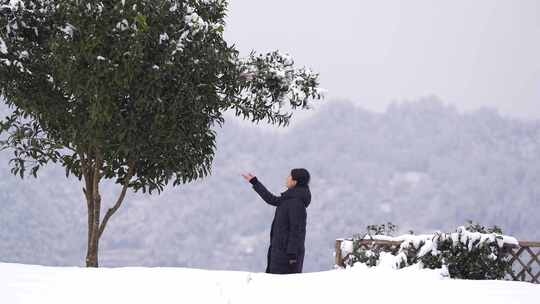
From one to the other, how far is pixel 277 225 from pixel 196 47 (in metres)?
3.66

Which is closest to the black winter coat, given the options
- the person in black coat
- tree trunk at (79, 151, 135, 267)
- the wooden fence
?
the person in black coat

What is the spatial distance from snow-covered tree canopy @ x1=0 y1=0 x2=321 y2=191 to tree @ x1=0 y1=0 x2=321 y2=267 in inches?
0.7

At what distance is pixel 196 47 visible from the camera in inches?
430

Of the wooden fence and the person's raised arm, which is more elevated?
the wooden fence

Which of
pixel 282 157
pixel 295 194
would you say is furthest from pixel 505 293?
pixel 282 157

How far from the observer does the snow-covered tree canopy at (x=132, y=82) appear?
→ 1055 centimetres

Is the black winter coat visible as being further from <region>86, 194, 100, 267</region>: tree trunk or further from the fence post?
the fence post

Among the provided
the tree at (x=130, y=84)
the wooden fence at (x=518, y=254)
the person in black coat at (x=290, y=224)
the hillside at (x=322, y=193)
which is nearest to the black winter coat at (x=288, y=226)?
the person in black coat at (x=290, y=224)

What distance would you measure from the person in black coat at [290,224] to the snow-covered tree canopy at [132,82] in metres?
3.10

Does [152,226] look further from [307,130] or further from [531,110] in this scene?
[531,110]

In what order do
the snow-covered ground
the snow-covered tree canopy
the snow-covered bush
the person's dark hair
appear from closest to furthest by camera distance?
the snow-covered ground → the person's dark hair → the snow-covered tree canopy → the snow-covered bush

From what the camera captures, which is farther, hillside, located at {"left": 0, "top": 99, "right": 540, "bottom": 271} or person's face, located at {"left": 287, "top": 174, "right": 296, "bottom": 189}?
hillside, located at {"left": 0, "top": 99, "right": 540, "bottom": 271}

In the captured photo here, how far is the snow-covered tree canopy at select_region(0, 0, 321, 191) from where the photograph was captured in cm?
1055

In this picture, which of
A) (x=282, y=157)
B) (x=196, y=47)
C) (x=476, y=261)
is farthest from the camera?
(x=282, y=157)
